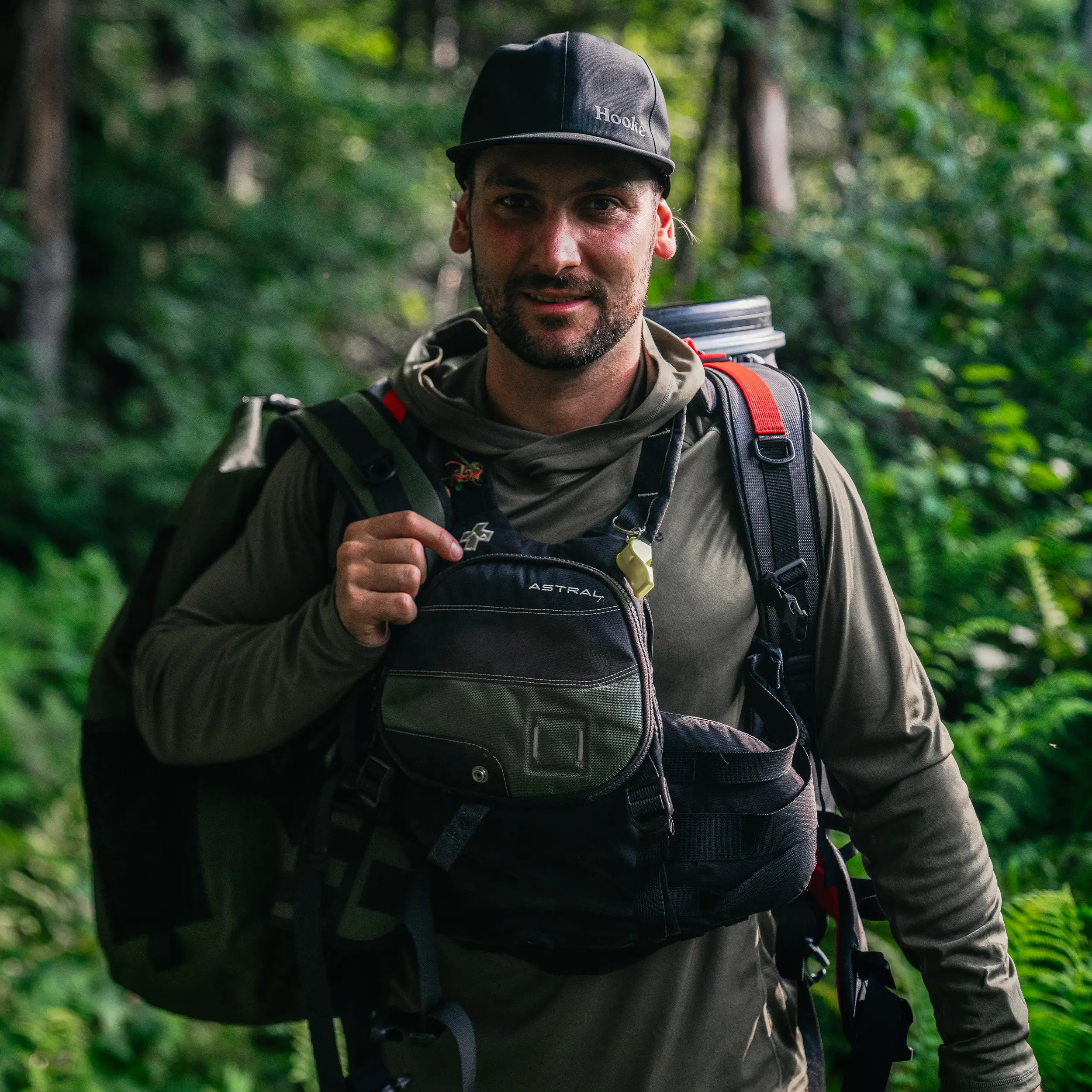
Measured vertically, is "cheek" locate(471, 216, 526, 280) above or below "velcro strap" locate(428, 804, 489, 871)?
above

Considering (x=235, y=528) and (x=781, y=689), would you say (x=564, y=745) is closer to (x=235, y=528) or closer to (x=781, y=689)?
(x=781, y=689)

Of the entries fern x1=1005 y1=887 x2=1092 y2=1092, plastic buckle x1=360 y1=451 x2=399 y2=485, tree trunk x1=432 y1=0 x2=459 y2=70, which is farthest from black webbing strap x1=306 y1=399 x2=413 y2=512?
tree trunk x1=432 y1=0 x2=459 y2=70

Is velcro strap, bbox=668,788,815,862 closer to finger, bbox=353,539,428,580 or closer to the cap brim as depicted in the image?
finger, bbox=353,539,428,580

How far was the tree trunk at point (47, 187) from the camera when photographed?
9.19 meters

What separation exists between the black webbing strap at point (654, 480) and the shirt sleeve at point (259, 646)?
0.52 metres

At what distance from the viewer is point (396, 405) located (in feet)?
6.98

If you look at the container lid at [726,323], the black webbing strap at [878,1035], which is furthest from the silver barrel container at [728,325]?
the black webbing strap at [878,1035]

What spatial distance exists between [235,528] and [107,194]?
10400 mm

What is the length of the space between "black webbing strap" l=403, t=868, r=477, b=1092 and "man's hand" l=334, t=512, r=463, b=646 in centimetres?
47

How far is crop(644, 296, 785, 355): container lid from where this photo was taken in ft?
7.84

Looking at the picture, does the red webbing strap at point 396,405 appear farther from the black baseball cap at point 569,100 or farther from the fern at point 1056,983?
the fern at point 1056,983

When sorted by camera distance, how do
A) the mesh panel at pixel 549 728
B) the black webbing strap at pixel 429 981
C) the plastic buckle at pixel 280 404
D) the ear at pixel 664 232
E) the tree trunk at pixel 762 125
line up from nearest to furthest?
the mesh panel at pixel 549 728 → the black webbing strap at pixel 429 981 → the ear at pixel 664 232 → the plastic buckle at pixel 280 404 → the tree trunk at pixel 762 125

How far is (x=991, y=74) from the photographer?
643 cm

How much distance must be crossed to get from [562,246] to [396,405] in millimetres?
473
